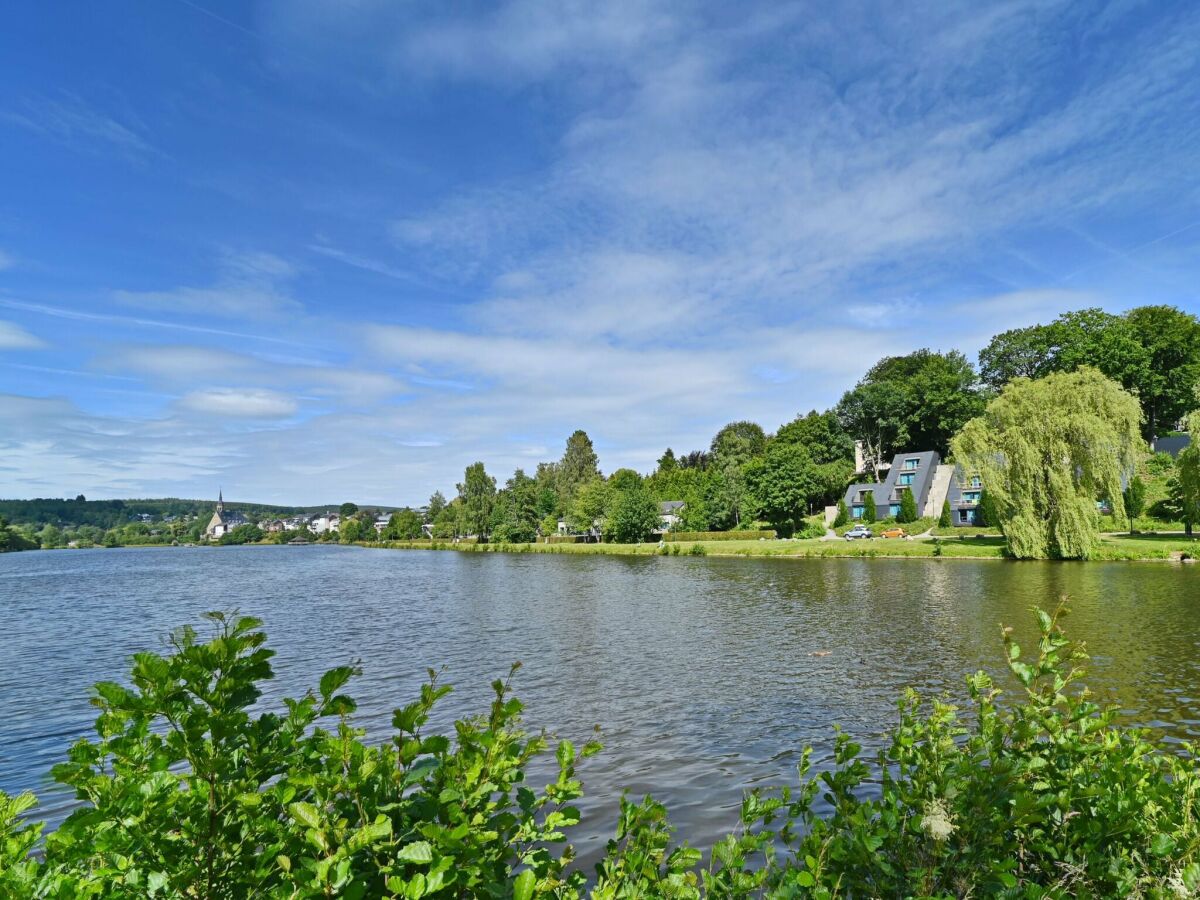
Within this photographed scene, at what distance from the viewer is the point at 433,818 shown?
3010mm

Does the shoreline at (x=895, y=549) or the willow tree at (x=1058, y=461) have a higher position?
the willow tree at (x=1058, y=461)

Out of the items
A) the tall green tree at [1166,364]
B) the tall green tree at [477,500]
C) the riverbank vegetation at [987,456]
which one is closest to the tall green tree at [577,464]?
the riverbank vegetation at [987,456]

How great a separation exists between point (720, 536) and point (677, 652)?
6271 centimetres

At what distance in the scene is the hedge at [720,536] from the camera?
81.9m

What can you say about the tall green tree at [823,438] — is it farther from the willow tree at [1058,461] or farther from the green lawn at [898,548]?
the willow tree at [1058,461]

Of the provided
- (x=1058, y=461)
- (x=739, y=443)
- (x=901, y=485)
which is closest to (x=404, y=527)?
(x=739, y=443)

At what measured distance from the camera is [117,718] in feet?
9.55

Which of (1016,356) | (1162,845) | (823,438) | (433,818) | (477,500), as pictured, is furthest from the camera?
(477,500)

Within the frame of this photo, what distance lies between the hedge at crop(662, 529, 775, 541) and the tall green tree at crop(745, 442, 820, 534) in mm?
3878

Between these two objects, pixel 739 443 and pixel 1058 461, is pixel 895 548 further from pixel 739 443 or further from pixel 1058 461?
pixel 739 443

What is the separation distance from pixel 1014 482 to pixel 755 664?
118 feet

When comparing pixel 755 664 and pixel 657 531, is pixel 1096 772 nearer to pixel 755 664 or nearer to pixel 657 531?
pixel 755 664

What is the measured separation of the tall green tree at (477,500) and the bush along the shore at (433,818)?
121m

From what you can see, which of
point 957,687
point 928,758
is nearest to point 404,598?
point 957,687
